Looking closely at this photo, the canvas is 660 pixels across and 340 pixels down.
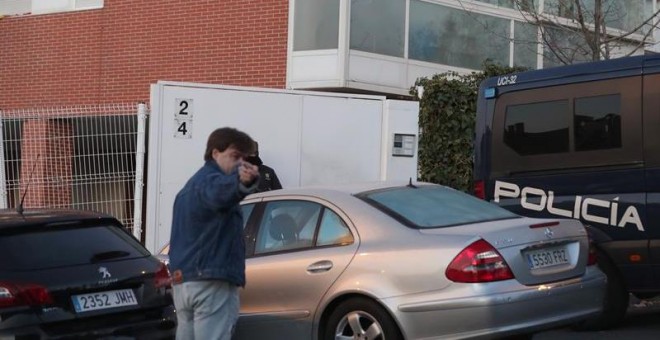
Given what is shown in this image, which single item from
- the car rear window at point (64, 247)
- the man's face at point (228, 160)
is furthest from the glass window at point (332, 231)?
the man's face at point (228, 160)

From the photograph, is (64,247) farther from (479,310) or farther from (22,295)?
(479,310)

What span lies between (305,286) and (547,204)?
2.89 m

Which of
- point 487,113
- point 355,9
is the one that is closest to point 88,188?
point 355,9

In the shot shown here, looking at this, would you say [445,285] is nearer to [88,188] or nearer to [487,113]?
[487,113]

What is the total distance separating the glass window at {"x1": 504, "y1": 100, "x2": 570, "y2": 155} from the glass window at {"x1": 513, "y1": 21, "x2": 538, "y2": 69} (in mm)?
6913

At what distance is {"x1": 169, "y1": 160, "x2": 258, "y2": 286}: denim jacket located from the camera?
5312mm

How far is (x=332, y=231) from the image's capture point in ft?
22.9

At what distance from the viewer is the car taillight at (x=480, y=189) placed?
9328 millimetres

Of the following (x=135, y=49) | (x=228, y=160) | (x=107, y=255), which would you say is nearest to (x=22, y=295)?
(x=107, y=255)

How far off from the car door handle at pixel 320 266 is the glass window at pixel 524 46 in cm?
991

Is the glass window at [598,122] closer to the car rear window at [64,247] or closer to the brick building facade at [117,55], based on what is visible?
the car rear window at [64,247]

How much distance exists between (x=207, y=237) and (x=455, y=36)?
34.7 ft

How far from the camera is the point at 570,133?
8.80 m

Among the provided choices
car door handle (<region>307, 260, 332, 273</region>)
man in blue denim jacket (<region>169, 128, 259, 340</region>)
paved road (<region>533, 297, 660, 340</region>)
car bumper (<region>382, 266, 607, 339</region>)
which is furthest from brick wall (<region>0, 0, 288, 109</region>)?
man in blue denim jacket (<region>169, 128, 259, 340</region>)
